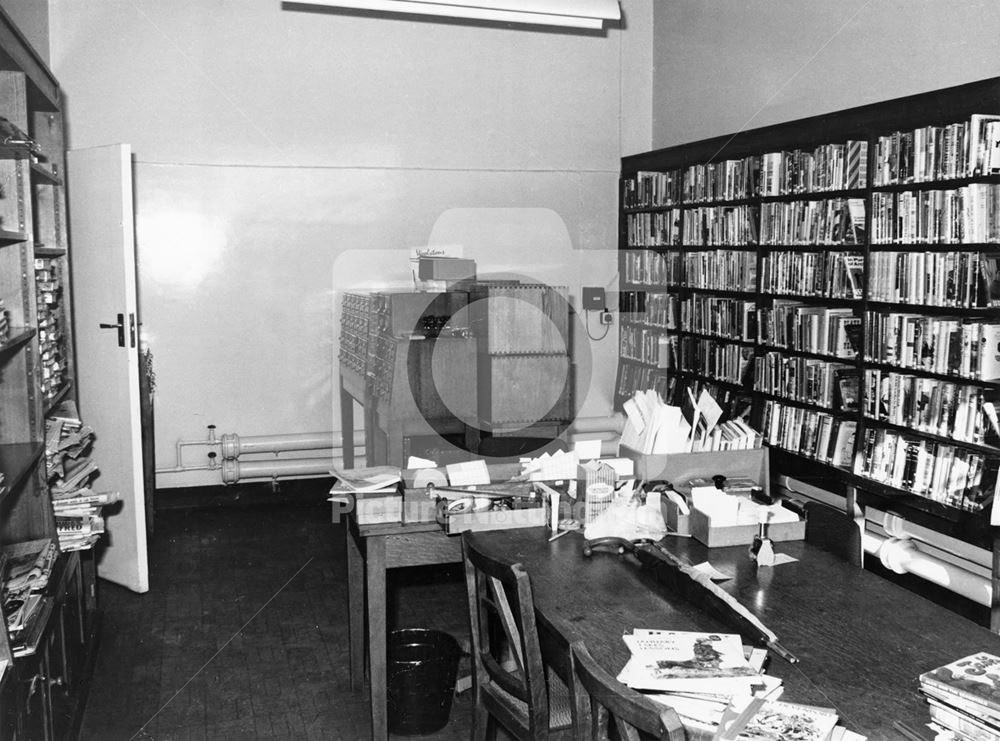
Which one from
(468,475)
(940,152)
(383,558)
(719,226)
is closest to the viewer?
(383,558)

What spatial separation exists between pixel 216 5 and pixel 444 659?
460 centimetres

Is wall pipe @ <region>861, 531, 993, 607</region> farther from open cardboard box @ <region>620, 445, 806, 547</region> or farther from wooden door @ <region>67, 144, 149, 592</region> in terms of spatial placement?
wooden door @ <region>67, 144, 149, 592</region>

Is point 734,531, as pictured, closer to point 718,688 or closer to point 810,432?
point 718,688

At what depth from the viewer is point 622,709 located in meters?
1.49

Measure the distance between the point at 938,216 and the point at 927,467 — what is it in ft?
3.81

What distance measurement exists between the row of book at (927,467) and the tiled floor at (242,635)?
220cm

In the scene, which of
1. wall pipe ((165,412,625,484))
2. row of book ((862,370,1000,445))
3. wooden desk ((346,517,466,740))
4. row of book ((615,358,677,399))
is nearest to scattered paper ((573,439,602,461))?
wooden desk ((346,517,466,740))

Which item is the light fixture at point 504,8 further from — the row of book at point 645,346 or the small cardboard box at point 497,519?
the small cardboard box at point 497,519

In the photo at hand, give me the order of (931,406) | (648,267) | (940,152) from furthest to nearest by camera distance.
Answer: (648,267)
(931,406)
(940,152)

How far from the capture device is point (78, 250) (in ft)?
14.9

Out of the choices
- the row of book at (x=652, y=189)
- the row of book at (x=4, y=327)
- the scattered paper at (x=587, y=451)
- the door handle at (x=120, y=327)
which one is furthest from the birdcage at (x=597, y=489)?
the row of book at (x=652, y=189)

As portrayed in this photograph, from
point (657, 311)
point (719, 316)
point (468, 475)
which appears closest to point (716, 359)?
point (719, 316)

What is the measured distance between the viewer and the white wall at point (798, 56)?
4.39 metres

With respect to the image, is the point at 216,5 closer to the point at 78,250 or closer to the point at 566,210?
the point at 78,250
